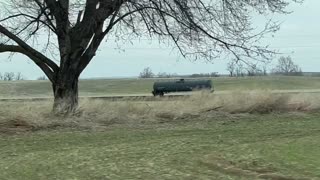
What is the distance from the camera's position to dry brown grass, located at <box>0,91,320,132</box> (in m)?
12.9

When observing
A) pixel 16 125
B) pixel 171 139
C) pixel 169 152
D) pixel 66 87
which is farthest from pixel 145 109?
pixel 169 152

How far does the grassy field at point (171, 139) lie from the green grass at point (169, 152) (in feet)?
A: 0.04

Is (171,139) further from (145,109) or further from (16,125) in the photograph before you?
(145,109)

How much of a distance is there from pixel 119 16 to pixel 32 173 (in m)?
9.06

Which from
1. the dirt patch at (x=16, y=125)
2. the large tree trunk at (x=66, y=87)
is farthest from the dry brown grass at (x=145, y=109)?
the large tree trunk at (x=66, y=87)

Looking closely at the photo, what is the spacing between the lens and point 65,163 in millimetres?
8383

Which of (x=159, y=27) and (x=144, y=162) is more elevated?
(x=159, y=27)

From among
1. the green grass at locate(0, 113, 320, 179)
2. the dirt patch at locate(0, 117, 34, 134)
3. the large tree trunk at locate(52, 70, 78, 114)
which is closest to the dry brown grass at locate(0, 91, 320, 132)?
the dirt patch at locate(0, 117, 34, 134)

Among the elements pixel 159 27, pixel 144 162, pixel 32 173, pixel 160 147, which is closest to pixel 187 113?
pixel 159 27

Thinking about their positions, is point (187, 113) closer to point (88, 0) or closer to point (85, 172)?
point (88, 0)

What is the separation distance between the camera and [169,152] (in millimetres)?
9227

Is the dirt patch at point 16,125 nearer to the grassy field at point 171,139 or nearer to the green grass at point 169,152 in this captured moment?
the grassy field at point 171,139

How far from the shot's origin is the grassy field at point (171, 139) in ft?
25.4

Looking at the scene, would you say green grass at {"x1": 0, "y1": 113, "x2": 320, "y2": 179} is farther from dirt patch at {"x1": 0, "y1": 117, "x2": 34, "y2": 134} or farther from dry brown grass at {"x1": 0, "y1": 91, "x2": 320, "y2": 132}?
dry brown grass at {"x1": 0, "y1": 91, "x2": 320, "y2": 132}
